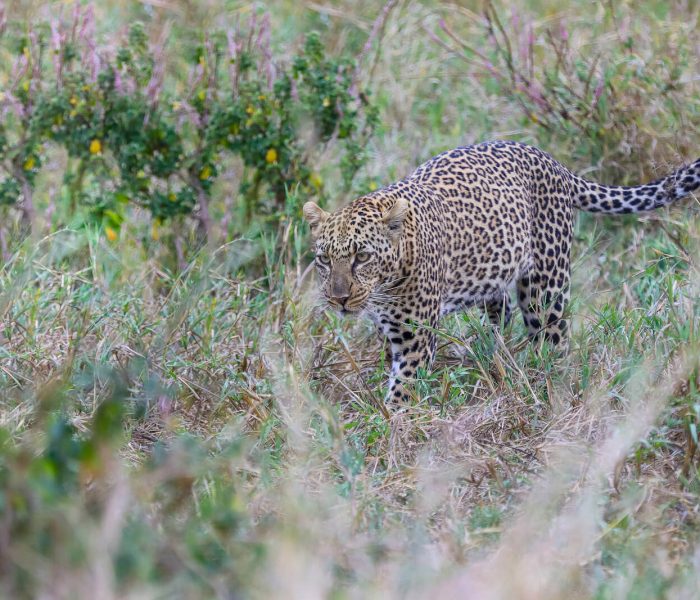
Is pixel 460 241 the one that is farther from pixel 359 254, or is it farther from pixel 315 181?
pixel 315 181

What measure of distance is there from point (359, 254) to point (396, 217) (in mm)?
273

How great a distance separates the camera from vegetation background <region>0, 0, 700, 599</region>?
141 inches

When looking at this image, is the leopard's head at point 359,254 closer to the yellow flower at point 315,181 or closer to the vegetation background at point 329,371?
the vegetation background at point 329,371

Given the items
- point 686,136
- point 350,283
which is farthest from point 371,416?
point 686,136

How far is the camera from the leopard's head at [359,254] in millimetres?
5754

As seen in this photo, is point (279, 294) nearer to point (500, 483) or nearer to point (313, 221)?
point (313, 221)

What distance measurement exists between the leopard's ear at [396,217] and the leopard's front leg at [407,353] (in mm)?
472

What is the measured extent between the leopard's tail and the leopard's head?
143 centimetres

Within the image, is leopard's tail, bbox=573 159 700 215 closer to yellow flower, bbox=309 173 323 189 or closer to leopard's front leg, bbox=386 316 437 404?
leopard's front leg, bbox=386 316 437 404

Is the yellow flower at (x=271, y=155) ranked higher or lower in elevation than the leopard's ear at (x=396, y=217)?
lower

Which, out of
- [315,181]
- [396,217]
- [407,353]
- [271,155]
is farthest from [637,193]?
[271,155]

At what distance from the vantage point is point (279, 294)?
6676 millimetres

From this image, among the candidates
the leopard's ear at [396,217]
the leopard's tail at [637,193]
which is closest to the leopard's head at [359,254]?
the leopard's ear at [396,217]

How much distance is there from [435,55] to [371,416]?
5.72m
